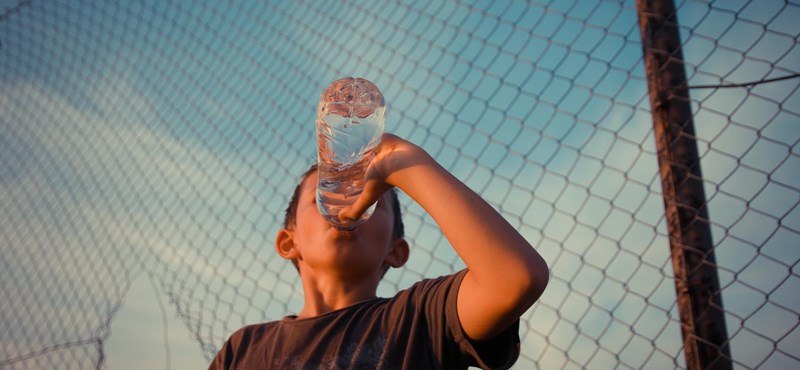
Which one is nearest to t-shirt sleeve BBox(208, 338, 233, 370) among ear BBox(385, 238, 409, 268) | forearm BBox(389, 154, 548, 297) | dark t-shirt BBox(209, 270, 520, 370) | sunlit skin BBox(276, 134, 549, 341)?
dark t-shirt BBox(209, 270, 520, 370)

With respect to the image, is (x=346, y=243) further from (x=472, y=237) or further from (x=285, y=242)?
(x=472, y=237)

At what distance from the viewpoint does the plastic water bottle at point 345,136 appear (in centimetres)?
101

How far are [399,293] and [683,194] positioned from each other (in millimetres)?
774

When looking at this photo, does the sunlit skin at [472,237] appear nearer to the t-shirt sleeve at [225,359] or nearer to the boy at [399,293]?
the boy at [399,293]

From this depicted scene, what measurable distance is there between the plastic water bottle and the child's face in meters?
0.16

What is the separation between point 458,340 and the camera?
0.97m

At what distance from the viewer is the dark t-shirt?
38.5 inches

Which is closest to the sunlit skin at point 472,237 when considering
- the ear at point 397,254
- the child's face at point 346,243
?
the child's face at point 346,243

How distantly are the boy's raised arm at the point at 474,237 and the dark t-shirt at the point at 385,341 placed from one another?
0.18ft

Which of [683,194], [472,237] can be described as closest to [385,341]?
[472,237]

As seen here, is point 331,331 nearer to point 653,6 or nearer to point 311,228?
point 311,228

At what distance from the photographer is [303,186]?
1.46 m

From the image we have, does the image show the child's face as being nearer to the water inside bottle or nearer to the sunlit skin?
the water inside bottle

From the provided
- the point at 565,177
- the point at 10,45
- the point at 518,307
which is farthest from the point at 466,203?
the point at 10,45
